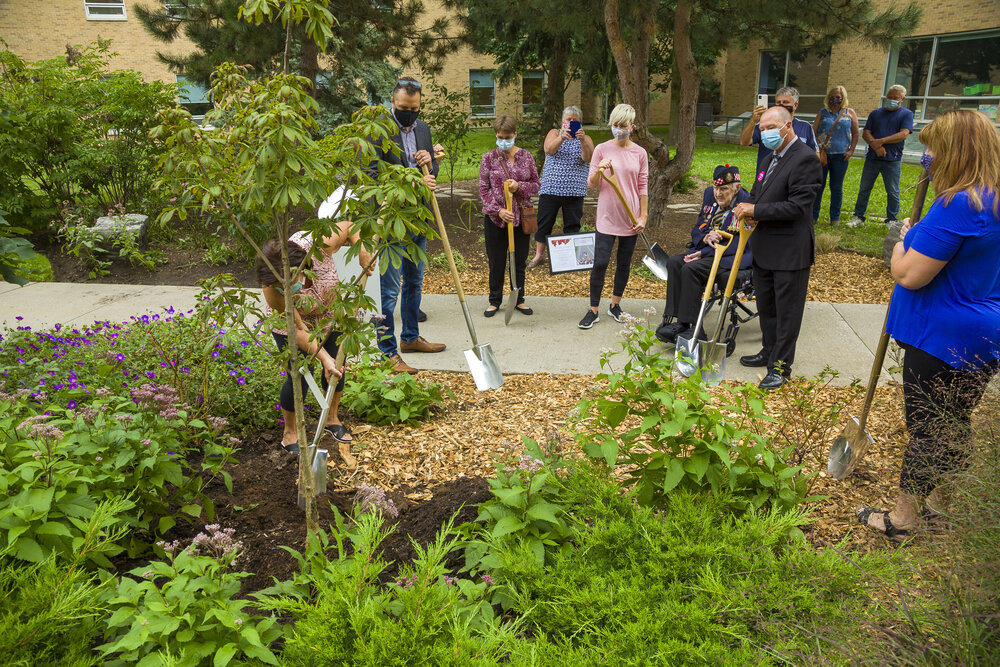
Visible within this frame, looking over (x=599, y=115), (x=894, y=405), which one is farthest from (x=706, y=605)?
(x=599, y=115)

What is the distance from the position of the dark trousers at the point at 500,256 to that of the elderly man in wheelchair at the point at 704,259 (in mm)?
1491

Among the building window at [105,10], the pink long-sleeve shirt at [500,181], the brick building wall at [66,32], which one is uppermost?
the building window at [105,10]

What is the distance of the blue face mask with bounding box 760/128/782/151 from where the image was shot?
4902mm

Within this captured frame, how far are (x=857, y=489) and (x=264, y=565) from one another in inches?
119

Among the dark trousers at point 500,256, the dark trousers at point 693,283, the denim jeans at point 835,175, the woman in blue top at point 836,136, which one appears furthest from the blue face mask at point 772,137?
the denim jeans at point 835,175

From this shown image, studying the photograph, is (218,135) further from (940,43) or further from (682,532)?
(940,43)

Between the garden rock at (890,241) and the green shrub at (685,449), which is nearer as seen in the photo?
the green shrub at (685,449)

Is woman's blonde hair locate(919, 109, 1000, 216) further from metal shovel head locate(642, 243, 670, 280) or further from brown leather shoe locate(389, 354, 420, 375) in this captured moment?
metal shovel head locate(642, 243, 670, 280)

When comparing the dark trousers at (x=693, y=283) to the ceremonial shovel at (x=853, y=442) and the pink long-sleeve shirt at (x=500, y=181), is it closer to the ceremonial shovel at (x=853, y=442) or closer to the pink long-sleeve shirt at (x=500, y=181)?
the pink long-sleeve shirt at (x=500, y=181)

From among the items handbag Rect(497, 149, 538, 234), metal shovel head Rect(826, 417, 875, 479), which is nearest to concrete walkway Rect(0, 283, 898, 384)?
handbag Rect(497, 149, 538, 234)

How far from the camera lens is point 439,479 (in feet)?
12.5

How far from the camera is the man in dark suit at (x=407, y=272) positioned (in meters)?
5.21

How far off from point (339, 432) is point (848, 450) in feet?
9.34

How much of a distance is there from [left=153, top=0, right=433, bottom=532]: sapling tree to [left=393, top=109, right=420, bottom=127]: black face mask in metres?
2.64
